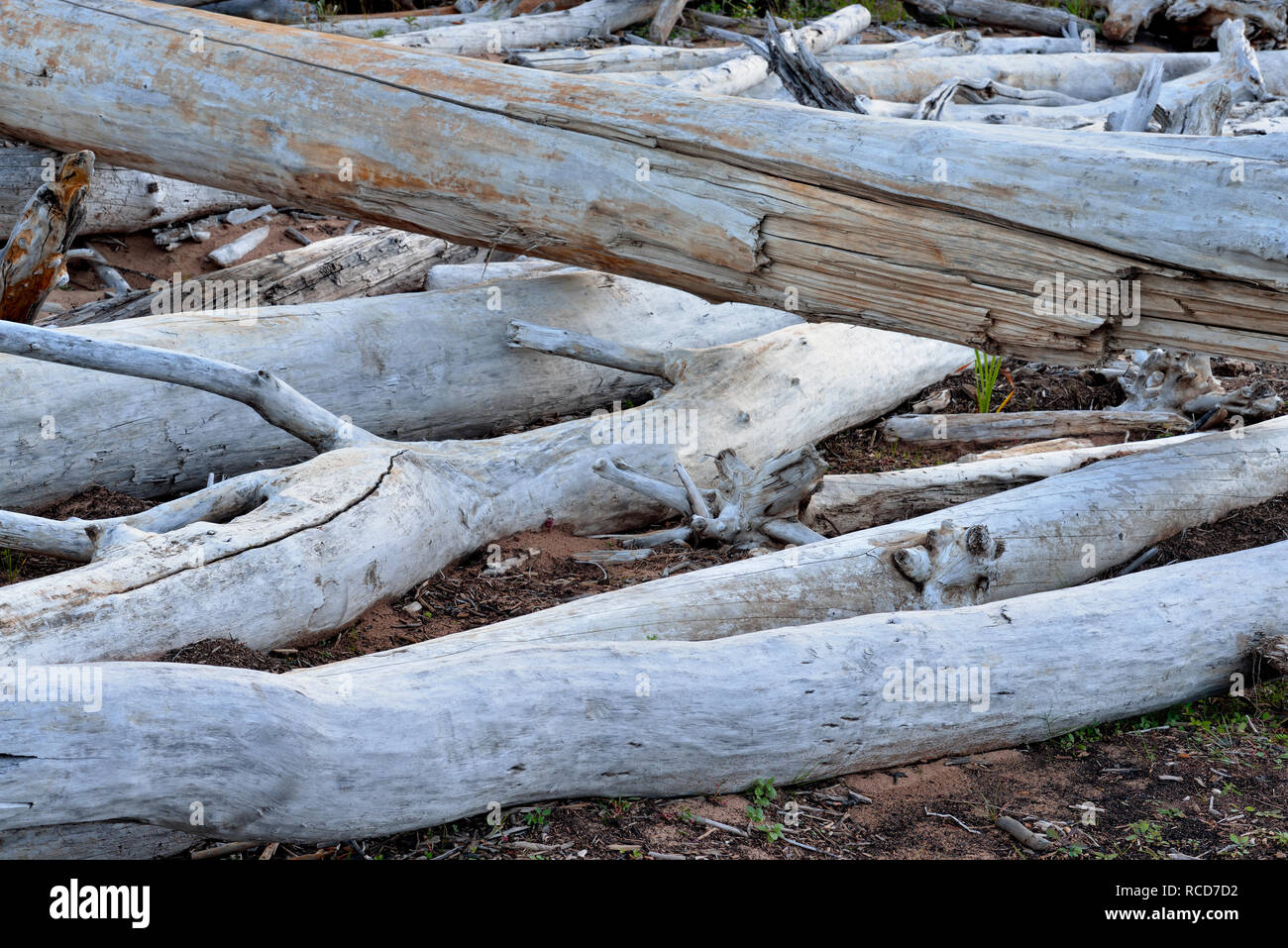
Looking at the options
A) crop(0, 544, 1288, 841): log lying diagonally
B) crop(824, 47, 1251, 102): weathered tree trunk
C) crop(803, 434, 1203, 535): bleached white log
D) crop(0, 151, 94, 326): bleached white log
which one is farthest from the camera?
crop(824, 47, 1251, 102): weathered tree trunk

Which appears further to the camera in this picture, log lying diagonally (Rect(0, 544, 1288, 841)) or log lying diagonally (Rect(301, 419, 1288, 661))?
log lying diagonally (Rect(301, 419, 1288, 661))

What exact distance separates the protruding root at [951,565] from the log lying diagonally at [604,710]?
1.25 ft

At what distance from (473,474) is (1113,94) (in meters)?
7.63

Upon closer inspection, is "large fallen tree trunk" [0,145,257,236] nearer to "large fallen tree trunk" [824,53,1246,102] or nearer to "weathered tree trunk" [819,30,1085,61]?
"large fallen tree trunk" [824,53,1246,102]

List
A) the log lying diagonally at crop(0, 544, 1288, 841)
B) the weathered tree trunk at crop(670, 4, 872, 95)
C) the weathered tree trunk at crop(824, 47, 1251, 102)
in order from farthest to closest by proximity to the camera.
Result: the weathered tree trunk at crop(824, 47, 1251, 102) < the weathered tree trunk at crop(670, 4, 872, 95) < the log lying diagonally at crop(0, 544, 1288, 841)

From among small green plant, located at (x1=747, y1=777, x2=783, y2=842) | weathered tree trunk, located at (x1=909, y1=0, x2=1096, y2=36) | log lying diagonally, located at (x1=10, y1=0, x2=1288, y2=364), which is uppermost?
weathered tree trunk, located at (x1=909, y1=0, x2=1096, y2=36)

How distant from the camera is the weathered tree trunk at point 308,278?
17.6 ft

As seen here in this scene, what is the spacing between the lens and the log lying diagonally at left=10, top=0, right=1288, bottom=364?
150 inches

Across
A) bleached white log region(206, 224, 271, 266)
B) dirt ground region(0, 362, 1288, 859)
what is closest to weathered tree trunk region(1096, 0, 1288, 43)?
bleached white log region(206, 224, 271, 266)

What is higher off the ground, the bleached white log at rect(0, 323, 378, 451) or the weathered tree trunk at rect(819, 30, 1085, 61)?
the weathered tree trunk at rect(819, 30, 1085, 61)

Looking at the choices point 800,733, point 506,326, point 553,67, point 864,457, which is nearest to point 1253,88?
point 864,457

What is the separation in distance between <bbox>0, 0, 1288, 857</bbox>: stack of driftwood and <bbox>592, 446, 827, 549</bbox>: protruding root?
0.05 ft

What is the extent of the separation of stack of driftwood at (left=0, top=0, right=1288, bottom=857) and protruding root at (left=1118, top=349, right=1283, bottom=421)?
0.03 metres

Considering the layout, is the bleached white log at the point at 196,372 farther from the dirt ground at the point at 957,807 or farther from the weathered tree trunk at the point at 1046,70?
the weathered tree trunk at the point at 1046,70
